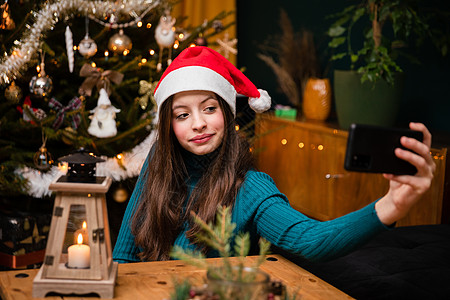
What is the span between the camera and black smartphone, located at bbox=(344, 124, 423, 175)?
101 cm

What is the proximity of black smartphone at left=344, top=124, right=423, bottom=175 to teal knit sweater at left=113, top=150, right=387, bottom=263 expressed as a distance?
0.16 metres

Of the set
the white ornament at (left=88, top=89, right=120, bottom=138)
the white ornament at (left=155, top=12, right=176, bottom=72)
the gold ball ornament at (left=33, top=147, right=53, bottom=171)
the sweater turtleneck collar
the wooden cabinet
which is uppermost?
the white ornament at (left=155, top=12, right=176, bottom=72)

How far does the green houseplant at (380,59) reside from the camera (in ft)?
9.80

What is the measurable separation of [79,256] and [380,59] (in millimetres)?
2244

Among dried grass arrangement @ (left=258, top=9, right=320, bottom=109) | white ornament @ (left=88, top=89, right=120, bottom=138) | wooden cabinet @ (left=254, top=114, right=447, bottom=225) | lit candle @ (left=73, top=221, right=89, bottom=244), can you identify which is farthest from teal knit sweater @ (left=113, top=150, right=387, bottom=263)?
dried grass arrangement @ (left=258, top=9, right=320, bottom=109)

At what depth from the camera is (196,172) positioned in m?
1.70

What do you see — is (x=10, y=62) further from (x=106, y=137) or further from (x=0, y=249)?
(x=0, y=249)

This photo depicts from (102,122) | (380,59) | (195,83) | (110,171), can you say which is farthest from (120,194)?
(380,59)

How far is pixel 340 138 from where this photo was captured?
337 cm

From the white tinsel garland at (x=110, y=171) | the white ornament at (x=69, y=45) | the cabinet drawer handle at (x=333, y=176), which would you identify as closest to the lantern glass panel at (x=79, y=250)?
the white tinsel garland at (x=110, y=171)

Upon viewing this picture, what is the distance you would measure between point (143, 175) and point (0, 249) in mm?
1193

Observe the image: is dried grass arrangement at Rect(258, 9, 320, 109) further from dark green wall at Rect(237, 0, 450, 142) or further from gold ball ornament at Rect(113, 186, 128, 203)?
Answer: gold ball ornament at Rect(113, 186, 128, 203)

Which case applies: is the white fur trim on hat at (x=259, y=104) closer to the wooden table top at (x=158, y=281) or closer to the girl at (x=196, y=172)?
Answer: the girl at (x=196, y=172)

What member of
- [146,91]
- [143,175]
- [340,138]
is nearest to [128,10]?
[146,91]
